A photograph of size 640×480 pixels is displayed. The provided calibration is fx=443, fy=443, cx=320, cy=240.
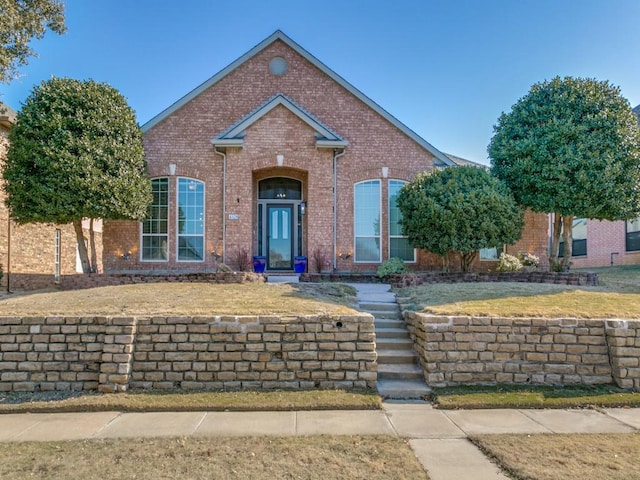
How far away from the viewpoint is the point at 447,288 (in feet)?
33.0

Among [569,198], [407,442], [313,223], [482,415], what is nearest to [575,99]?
[569,198]

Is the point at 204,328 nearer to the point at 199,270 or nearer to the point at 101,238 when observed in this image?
the point at 199,270

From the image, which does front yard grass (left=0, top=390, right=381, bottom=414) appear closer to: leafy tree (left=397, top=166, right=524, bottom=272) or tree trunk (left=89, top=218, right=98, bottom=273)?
leafy tree (left=397, top=166, right=524, bottom=272)

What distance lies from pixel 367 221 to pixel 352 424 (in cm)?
954

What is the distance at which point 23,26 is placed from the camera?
39.2 feet

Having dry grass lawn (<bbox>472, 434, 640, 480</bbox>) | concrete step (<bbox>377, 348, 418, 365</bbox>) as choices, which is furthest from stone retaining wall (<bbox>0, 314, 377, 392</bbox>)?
dry grass lawn (<bbox>472, 434, 640, 480</bbox>)

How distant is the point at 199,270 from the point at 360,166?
6032 mm

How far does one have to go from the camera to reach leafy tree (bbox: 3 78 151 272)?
10797 mm

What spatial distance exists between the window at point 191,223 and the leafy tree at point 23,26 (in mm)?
5278

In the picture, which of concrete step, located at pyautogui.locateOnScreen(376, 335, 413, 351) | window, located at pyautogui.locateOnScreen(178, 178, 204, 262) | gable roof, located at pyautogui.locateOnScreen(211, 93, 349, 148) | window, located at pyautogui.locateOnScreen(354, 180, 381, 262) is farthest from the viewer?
window, located at pyautogui.locateOnScreen(354, 180, 381, 262)

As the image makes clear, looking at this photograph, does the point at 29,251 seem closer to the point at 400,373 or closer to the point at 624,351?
the point at 400,373

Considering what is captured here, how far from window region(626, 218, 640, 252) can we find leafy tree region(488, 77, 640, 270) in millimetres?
8033

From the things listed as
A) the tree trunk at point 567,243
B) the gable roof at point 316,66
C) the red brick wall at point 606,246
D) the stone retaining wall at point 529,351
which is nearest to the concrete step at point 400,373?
the stone retaining wall at point 529,351

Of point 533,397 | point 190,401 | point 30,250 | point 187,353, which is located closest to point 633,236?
point 533,397
